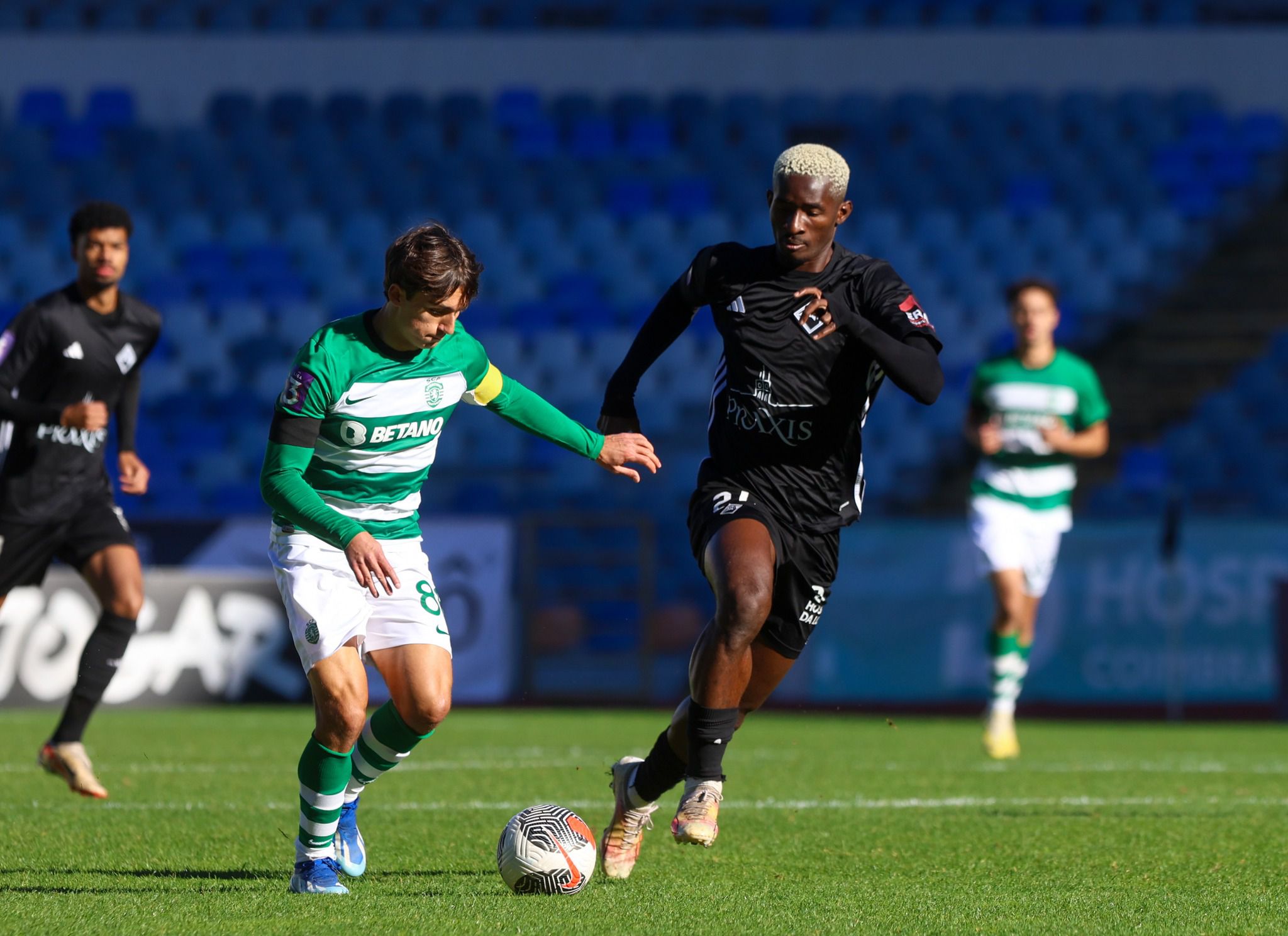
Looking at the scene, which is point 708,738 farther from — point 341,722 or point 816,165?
point 816,165

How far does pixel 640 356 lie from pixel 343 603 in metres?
1.19

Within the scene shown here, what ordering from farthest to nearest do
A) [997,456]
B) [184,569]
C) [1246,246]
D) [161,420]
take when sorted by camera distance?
[1246,246] → [161,420] → [184,569] → [997,456]

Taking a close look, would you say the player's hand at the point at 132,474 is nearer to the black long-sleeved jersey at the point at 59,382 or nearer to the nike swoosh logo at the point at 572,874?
the black long-sleeved jersey at the point at 59,382

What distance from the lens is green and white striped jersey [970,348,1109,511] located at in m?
9.95

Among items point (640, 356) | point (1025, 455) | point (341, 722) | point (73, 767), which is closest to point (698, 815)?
→ point (341, 722)

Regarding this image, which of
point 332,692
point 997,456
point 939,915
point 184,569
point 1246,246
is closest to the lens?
point 939,915

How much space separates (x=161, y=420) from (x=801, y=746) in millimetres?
8758

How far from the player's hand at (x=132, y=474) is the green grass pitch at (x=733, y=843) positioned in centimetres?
121

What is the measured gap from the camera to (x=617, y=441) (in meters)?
5.10

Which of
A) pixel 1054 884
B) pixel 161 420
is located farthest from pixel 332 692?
pixel 161 420

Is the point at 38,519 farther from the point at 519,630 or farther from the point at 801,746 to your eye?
the point at 519,630

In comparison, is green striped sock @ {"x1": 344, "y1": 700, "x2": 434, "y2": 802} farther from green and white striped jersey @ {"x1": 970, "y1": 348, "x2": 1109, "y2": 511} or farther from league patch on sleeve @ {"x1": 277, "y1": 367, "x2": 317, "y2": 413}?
green and white striped jersey @ {"x1": 970, "y1": 348, "x2": 1109, "y2": 511}

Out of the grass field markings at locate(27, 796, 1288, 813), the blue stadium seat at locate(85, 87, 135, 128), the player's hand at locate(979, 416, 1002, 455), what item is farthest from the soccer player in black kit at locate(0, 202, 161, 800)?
the blue stadium seat at locate(85, 87, 135, 128)

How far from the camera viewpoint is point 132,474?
7.45 meters
